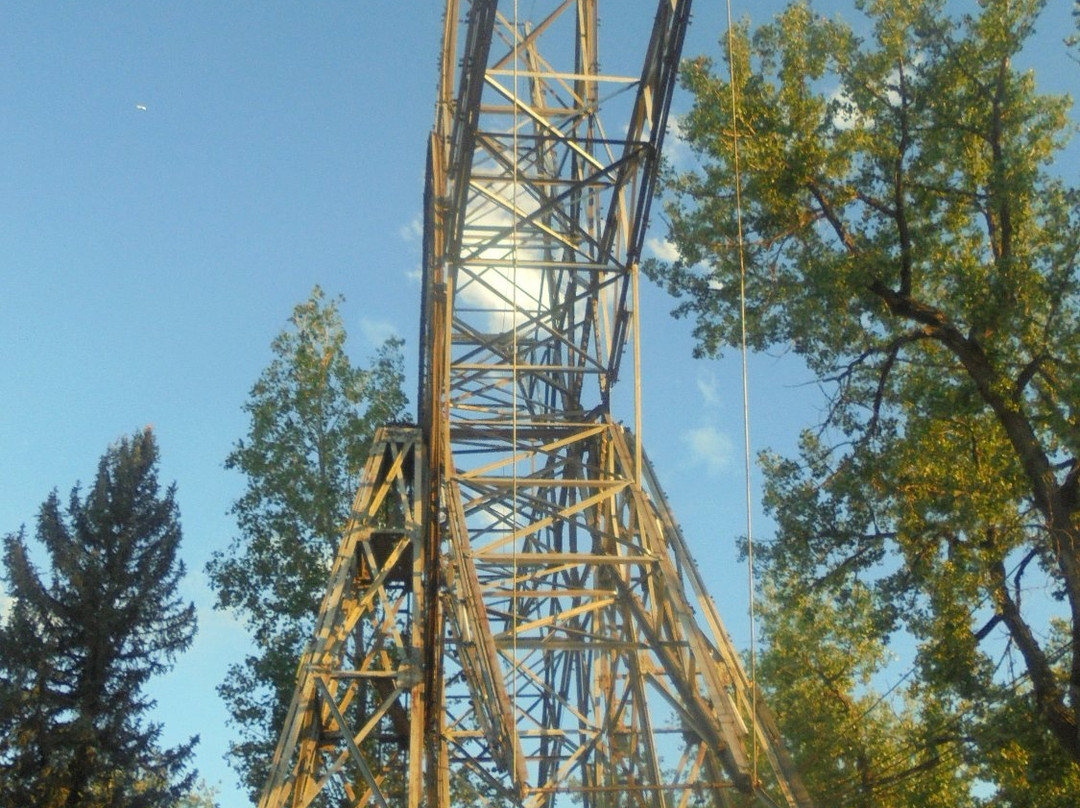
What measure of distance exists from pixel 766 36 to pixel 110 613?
13.3 meters

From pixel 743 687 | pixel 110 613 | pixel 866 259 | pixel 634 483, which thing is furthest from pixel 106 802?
pixel 866 259

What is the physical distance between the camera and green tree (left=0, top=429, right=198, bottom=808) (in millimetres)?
17875

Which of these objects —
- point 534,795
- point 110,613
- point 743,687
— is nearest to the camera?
point 534,795

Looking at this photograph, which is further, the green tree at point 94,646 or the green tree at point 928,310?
the green tree at point 94,646

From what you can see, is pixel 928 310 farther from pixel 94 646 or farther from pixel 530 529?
pixel 94 646

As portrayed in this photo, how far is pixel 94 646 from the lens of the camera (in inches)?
765

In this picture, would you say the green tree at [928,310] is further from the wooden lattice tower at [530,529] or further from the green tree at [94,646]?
the green tree at [94,646]

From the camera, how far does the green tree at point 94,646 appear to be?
1788 centimetres

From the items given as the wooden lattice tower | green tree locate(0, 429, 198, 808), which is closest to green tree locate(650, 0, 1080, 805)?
the wooden lattice tower

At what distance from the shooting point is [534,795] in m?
9.20

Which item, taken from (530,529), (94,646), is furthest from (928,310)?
(94,646)

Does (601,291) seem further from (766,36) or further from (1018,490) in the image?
(1018,490)

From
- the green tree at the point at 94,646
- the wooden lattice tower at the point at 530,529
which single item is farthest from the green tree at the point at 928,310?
the green tree at the point at 94,646

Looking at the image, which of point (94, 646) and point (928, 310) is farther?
point (94, 646)
